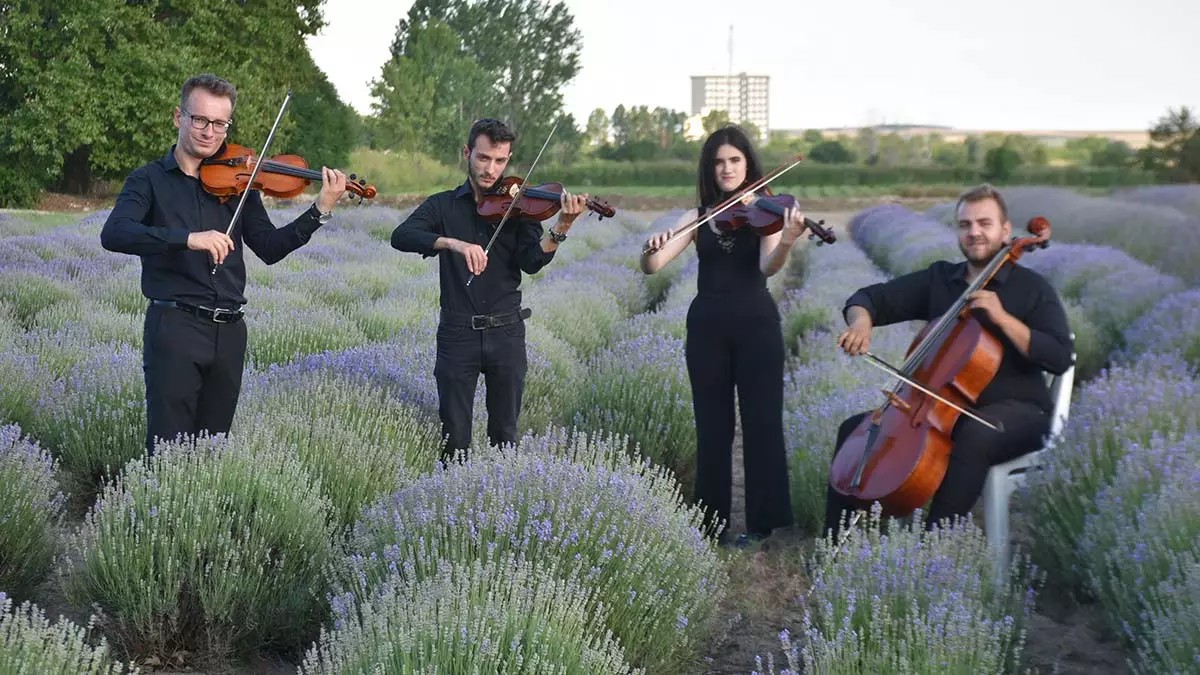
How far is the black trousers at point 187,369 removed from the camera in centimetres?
387

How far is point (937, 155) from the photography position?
235ft

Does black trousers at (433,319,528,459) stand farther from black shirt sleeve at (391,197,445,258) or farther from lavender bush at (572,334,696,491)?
lavender bush at (572,334,696,491)

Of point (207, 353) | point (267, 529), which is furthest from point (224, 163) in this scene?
point (267, 529)

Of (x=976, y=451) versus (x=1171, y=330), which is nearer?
(x=976, y=451)

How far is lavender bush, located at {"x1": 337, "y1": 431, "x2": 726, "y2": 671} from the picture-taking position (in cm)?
329

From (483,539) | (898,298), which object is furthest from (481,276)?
(898,298)

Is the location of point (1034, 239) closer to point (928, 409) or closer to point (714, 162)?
point (928, 409)

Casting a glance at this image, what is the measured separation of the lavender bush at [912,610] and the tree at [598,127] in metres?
72.4

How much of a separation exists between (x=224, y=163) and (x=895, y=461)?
8.03 ft

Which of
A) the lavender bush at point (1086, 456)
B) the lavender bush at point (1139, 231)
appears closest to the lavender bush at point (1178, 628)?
the lavender bush at point (1086, 456)

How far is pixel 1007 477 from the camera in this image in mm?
4414

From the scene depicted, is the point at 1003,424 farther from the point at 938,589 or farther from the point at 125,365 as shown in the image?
the point at 125,365

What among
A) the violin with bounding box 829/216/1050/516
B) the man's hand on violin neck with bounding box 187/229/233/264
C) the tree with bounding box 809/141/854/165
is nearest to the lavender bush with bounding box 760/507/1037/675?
the violin with bounding box 829/216/1050/516

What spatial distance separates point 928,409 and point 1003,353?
405 millimetres
